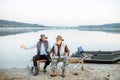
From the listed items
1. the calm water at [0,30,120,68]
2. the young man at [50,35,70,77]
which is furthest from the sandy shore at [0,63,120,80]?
the calm water at [0,30,120,68]

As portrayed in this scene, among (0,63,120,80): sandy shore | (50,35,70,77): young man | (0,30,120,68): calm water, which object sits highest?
(50,35,70,77): young man

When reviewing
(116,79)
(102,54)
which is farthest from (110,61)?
(116,79)

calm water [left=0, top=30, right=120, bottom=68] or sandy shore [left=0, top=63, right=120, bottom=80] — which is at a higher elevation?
sandy shore [left=0, top=63, right=120, bottom=80]

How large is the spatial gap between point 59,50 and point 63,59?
0.18 metres

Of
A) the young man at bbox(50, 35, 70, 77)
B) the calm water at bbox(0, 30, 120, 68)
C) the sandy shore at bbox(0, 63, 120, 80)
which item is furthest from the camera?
the calm water at bbox(0, 30, 120, 68)

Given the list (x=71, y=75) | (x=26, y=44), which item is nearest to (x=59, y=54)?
(x=71, y=75)

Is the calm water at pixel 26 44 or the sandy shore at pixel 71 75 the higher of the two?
the sandy shore at pixel 71 75

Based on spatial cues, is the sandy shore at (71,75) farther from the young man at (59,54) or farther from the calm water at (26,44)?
the calm water at (26,44)

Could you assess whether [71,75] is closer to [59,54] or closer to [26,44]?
[59,54]

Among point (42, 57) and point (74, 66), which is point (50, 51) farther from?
point (74, 66)

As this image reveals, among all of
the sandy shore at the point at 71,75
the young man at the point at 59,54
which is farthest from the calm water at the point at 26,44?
the sandy shore at the point at 71,75

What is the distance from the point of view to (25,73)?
4.99 meters

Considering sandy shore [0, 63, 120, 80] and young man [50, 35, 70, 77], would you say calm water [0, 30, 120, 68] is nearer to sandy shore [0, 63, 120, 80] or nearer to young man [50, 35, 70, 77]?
young man [50, 35, 70, 77]

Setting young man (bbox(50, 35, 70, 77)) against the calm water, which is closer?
young man (bbox(50, 35, 70, 77))
